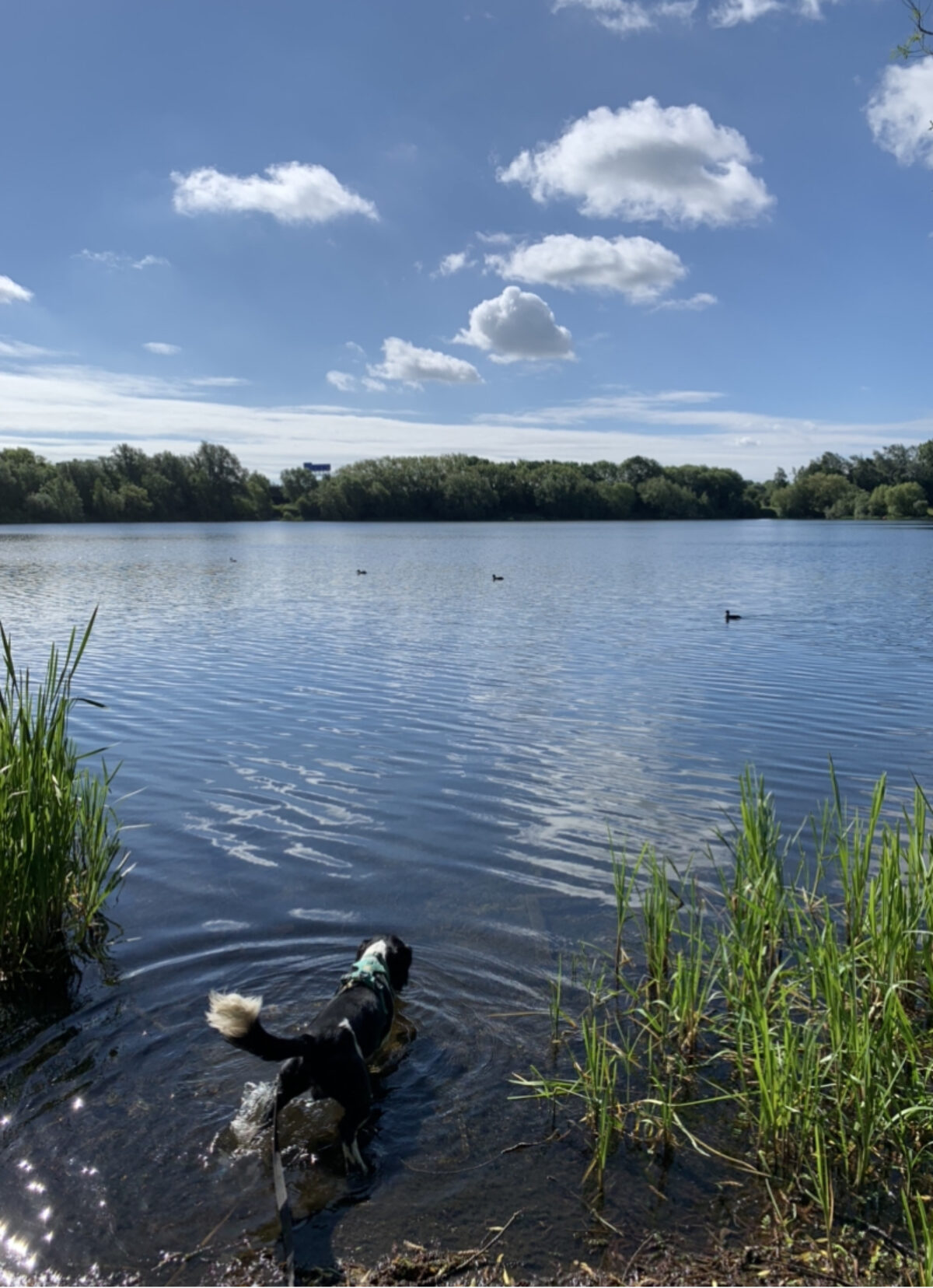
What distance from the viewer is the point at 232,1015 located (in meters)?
3.63

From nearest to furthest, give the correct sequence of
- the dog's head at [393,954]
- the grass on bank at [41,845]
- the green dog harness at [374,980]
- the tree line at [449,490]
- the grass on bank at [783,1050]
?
1. the grass on bank at [783,1050]
2. the green dog harness at [374,980]
3. the dog's head at [393,954]
4. the grass on bank at [41,845]
5. the tree line at [449,490]

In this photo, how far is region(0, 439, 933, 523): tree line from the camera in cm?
13288

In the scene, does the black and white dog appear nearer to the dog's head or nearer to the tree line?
the dog's head

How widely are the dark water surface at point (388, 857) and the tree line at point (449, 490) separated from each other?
118m

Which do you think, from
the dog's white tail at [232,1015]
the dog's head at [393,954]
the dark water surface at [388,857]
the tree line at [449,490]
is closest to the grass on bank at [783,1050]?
the dark water surface at [388,857]

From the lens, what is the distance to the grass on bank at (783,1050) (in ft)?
12.3

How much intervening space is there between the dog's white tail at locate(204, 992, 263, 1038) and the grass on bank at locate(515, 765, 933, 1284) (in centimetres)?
152

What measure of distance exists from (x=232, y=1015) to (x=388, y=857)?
176 inches

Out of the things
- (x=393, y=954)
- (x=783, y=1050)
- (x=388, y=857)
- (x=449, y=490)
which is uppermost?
(x=449, y=490)

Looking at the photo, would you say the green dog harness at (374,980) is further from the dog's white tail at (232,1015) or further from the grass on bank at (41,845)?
the grass on bank at (41,845)

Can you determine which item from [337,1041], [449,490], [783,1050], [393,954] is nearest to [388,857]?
[393,954]

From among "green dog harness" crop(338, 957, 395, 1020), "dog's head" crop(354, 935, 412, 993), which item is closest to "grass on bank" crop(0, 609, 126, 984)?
"dog's head" crop(354, 935, 412, 993)

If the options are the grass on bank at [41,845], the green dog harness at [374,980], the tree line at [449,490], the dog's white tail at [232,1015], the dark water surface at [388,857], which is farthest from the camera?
the tree line at [449,490]

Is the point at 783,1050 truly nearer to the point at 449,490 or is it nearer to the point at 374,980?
the point at 374,980
